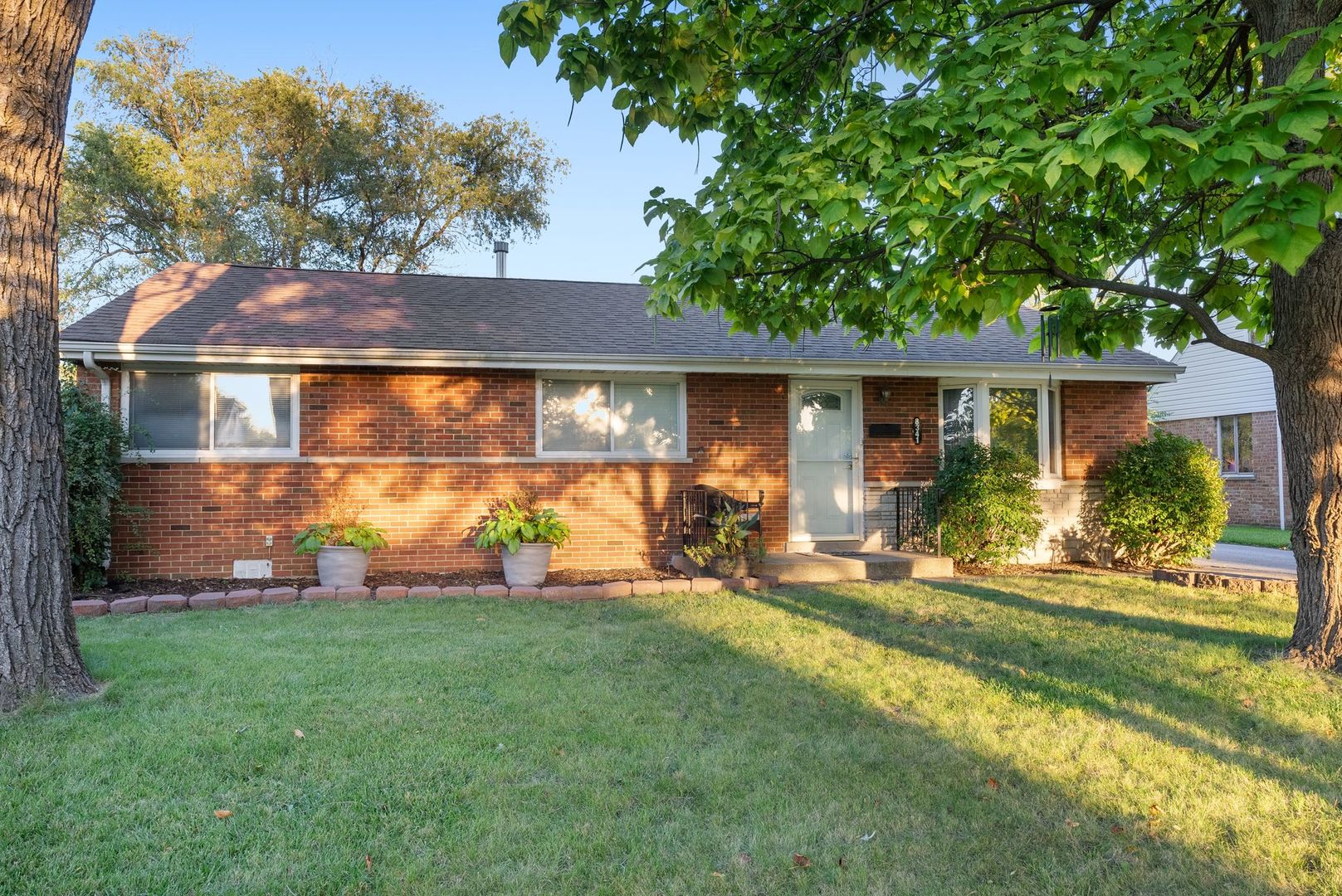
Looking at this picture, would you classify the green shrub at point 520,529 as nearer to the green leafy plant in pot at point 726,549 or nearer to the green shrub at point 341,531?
the green shrub at point 341,531

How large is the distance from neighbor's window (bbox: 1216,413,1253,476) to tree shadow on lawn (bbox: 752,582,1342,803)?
13841 millimetres

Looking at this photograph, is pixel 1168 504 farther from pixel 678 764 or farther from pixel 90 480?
pixel 90 480

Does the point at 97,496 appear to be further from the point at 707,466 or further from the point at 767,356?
the point at 767,356

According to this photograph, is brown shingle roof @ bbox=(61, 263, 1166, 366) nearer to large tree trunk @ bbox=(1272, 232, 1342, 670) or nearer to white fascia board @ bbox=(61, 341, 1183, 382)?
white fascia board @ bbox=(61, 341, 1183, 382)

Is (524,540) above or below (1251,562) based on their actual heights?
above

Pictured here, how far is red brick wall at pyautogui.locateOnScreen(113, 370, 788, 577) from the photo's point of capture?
8.70 meters

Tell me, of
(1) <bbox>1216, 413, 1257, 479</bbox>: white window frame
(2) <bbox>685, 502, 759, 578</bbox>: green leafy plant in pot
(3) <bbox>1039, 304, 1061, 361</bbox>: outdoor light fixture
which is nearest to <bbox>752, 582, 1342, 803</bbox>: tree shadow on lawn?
A: (2) <bbox>685, 502, 759, 578</bbox>: green leafy plant in pot

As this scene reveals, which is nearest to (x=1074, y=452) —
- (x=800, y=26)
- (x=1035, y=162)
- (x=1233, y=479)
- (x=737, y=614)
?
(x=737, y=614)

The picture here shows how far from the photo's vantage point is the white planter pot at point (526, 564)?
842cm

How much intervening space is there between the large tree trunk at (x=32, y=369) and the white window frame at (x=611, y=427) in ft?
17.4

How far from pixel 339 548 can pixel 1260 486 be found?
61.9ft

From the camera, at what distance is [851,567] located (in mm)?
9070

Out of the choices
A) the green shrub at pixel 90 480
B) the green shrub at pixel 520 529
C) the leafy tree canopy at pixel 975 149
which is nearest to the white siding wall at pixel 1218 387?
the leafy tree canopy at pixel 975 149

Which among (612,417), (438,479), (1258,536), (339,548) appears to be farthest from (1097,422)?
(339,548)
